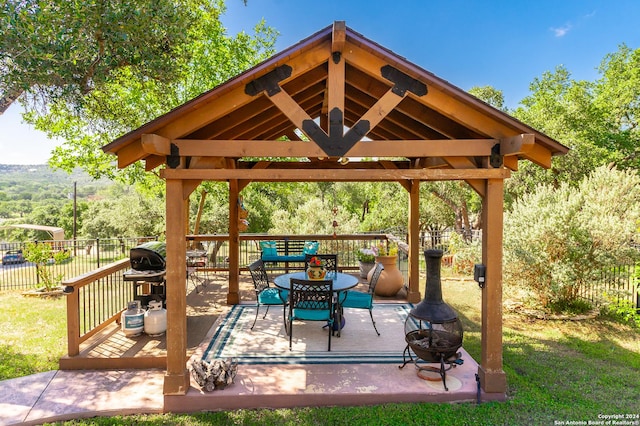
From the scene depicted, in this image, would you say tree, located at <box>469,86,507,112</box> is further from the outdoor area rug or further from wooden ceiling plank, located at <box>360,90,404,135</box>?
wooden ceiling plank, located at <box>360,90,404,135</box>

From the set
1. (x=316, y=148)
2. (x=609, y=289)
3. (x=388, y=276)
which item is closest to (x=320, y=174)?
(x=316, y=148)

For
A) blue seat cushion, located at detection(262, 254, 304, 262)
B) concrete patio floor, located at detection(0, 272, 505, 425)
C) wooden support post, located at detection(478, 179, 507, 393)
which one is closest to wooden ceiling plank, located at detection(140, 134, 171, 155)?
concrete patio floor, located at detection(0, 272, 505, 425)

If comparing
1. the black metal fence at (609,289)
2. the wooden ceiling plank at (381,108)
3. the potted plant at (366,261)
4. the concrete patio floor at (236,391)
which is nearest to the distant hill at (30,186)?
the potted plant at (366,261)

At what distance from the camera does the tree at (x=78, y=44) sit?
4.38 metres

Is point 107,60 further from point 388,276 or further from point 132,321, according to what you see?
point 388,276

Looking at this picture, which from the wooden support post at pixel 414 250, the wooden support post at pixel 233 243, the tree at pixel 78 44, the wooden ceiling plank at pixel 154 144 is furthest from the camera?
the wooden support post at pixel 414 250

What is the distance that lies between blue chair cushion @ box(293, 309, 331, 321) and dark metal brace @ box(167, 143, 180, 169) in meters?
2.37

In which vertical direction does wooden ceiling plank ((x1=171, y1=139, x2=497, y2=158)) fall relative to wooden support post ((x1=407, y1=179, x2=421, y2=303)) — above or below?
above

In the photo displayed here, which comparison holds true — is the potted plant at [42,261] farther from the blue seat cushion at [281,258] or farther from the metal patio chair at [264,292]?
the metal patio chair at [264,292]

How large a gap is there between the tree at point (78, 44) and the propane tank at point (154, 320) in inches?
126

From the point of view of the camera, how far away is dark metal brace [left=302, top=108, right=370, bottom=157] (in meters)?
3.74

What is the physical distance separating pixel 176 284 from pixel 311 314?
181 cm

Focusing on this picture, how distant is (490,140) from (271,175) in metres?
2.27

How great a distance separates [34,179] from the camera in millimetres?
92938
